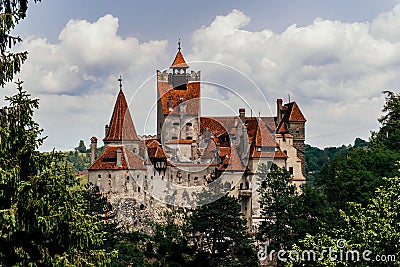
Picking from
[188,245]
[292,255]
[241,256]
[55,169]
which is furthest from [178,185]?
[55,169]

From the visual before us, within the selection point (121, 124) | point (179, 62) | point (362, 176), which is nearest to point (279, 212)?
point (362, 176)

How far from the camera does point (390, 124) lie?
191 feet

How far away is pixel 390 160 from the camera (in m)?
47.9

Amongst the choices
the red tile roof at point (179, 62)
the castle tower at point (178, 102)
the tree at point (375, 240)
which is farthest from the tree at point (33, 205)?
the red tile roof at point (179, 62)

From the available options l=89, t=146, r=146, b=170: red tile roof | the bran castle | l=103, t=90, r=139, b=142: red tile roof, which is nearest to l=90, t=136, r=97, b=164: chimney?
the bran castle

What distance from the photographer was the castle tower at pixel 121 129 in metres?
56.6

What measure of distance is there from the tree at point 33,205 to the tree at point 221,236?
90.2 feet

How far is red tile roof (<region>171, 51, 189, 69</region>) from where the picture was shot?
2461 inches

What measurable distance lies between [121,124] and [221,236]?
17.9 metres

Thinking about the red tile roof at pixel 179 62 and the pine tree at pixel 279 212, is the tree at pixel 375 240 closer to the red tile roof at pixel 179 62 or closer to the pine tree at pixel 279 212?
the pine tree at pixel 279 212

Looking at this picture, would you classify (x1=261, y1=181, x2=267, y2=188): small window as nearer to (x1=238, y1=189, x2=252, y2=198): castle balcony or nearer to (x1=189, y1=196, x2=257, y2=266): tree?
(x1=238, y1=189, x2=252, y2=198): castle balcony

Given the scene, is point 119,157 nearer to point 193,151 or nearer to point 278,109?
point 193,151

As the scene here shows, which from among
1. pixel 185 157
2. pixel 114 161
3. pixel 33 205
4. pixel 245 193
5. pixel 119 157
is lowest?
pixel 33 205

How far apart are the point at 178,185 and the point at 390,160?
766 inches
